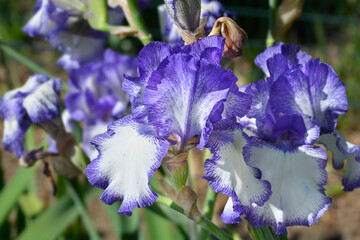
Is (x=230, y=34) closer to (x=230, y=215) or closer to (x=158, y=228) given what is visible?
(x=230, y=215)

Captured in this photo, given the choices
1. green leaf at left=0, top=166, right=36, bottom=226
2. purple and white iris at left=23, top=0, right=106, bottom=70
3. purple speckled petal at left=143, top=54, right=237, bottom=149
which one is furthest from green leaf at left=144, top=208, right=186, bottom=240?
purple speckled petal at left=143, top=54, right=237, bottom=149

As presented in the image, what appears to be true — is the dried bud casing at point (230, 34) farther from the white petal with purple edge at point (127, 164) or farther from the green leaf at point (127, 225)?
the green leaf at point (127, 225)

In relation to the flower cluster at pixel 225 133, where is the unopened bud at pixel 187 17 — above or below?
above

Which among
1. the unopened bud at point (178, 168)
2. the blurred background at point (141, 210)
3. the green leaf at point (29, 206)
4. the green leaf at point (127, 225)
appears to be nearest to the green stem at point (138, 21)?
the blurred background at point (141, 210)

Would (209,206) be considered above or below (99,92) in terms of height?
above

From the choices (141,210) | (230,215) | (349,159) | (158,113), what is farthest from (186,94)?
(141,210)

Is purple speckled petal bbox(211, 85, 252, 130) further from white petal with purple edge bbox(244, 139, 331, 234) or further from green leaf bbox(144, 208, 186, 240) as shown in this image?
green leaf bbox(144, 208, 186, 240)
